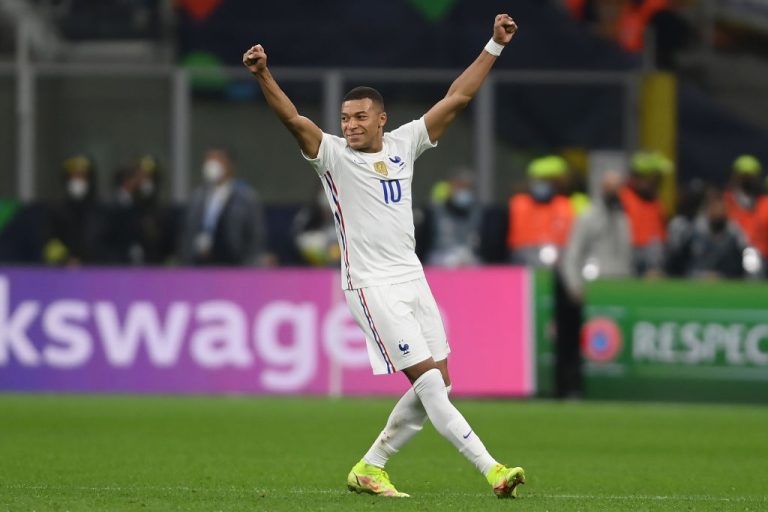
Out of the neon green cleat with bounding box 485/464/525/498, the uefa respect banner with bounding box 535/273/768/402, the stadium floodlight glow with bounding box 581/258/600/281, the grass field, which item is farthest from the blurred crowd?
the neon green cleat with bounding box 485/464/525/498

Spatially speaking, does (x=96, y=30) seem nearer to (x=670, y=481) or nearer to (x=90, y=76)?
(x=90, y=76)

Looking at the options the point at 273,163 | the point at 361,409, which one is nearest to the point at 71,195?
the point at 273,163

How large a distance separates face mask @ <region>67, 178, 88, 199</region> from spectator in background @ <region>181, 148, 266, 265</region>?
1.65m

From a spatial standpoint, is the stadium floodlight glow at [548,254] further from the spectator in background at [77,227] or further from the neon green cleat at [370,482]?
the neon green cleat at [370,482]

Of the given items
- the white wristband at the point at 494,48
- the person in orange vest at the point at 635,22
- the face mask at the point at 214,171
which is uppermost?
the person in orange vest at the point at 635,22

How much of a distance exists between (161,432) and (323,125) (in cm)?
953

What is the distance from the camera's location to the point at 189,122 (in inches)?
922

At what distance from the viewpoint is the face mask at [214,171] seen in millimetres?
19406

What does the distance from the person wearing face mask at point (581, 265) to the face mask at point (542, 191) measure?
97cm

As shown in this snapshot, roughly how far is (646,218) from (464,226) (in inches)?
78.9

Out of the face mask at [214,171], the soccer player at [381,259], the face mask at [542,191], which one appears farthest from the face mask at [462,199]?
the soccer player at [381,259]

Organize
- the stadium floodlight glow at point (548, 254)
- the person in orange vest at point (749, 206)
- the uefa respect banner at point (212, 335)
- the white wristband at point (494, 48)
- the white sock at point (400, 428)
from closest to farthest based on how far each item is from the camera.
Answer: the white sock at point (400, 428), the white wristband at point (494, 48), the uefa respect banner at point (212, 335), the stadium floodlight glow at point (548, 254), the person in orange vest at point (749, 206)

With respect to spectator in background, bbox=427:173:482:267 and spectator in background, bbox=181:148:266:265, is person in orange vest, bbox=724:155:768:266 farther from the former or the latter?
spectator in background, bbox=181:148:266:265

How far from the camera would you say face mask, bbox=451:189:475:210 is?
20.4 meters
